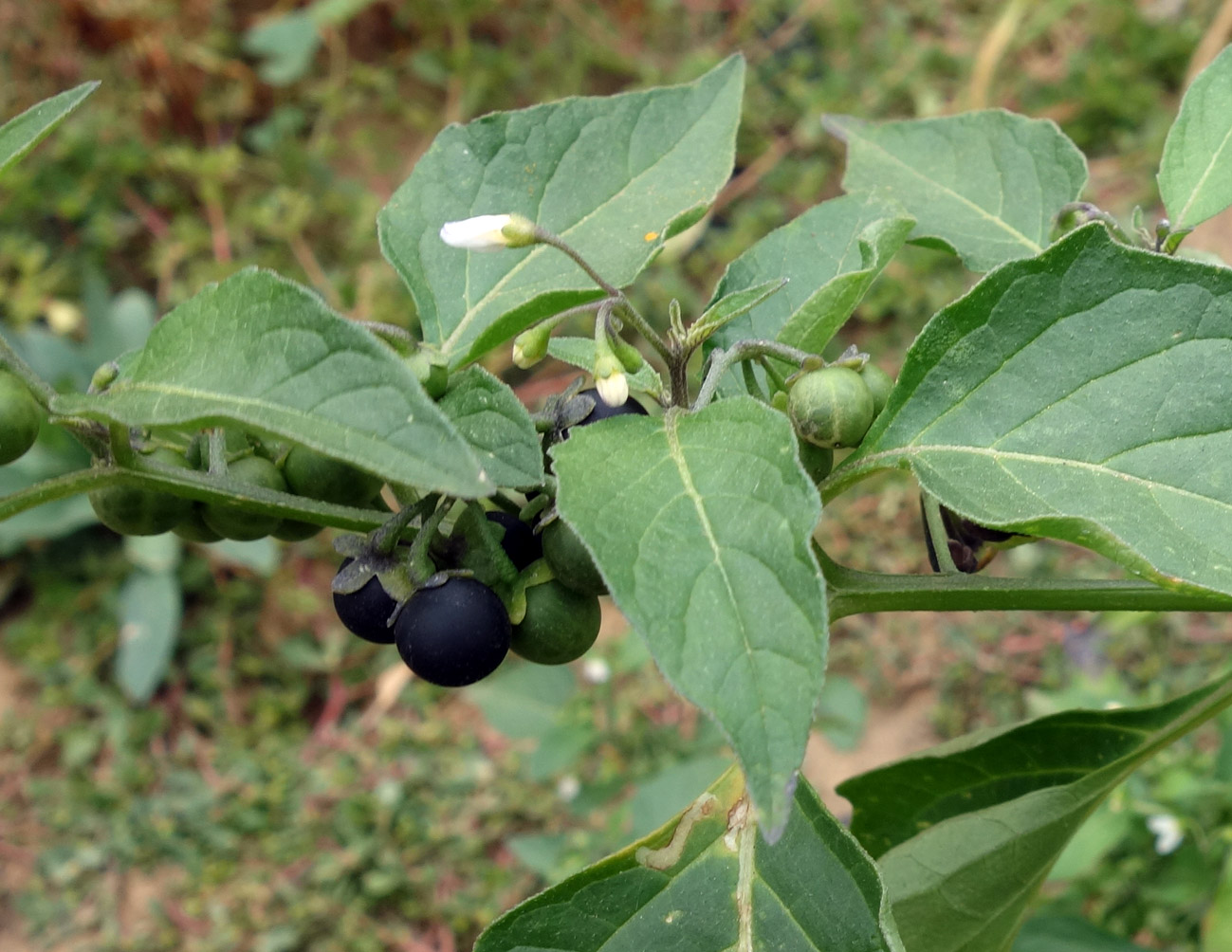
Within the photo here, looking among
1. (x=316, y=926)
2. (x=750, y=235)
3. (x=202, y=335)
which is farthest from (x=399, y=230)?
(x=750, y=235)

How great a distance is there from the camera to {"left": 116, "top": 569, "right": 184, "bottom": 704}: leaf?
3.75 metres

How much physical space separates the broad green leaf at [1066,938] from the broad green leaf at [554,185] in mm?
1506

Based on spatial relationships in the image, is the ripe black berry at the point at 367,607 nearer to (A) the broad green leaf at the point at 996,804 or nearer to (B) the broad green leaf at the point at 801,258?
(B) the broad green leaf at the point at 801,258

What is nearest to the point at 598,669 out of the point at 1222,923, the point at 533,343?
the point at 1222,923

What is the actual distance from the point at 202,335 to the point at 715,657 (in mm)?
446

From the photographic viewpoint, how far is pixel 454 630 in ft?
3.12

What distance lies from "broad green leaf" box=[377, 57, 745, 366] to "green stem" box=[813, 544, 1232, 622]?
1.30 ft

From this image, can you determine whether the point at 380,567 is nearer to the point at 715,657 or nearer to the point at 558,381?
the point at 715,657

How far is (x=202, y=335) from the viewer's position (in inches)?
32.5

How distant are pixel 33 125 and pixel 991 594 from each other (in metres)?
0.92

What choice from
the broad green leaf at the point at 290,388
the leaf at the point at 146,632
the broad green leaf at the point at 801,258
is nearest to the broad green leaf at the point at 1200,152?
the broad green leaf at the point at 801,258

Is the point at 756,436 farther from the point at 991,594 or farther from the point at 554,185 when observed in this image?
the point at 554,185

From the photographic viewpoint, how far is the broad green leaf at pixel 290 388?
2.32 feet

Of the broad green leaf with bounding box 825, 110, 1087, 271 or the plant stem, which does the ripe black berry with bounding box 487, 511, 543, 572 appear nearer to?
the plant stem
